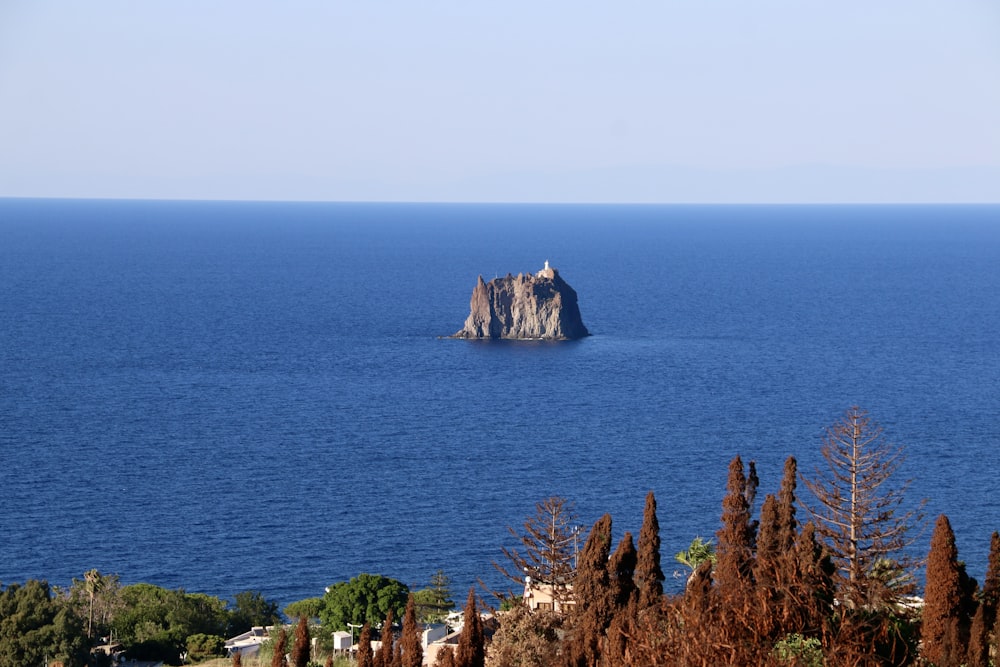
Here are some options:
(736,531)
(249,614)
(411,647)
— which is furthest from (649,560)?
(249,614)

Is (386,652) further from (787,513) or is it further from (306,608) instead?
(306,608)

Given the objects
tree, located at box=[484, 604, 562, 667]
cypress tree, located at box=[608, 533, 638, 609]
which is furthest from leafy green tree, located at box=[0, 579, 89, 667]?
cypress tree, located at box=[608, 533, 638, 609]

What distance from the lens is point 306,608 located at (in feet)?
174

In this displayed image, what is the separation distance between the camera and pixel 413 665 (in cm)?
3200

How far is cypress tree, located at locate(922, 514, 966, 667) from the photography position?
31.2 metres

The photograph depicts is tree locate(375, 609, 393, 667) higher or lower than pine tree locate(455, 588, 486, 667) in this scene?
lower

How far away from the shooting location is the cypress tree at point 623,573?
3425cm

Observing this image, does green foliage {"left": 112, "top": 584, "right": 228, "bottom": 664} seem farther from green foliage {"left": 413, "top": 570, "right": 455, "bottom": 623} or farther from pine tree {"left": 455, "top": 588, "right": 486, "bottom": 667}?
pine tree {"left": 455, "top": 588, "right": 486, "bottom": 667}

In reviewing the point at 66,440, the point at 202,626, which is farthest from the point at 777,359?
the point at 202,626

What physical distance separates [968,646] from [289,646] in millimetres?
20839

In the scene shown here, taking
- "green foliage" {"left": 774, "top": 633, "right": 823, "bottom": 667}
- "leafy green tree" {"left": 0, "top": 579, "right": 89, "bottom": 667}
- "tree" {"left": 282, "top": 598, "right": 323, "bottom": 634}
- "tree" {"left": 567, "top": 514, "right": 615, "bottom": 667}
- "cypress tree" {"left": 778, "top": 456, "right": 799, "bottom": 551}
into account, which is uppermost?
"green foliage" {"left": 774, "top": 633, "right": 823, "bottom": 667}

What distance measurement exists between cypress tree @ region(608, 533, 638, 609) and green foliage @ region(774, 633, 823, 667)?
11046mm

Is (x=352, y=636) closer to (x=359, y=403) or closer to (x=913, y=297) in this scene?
(x=359, y=403)

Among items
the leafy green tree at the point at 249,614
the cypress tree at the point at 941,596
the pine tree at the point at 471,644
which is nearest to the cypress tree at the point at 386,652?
the pine tree at the point at 471,644
